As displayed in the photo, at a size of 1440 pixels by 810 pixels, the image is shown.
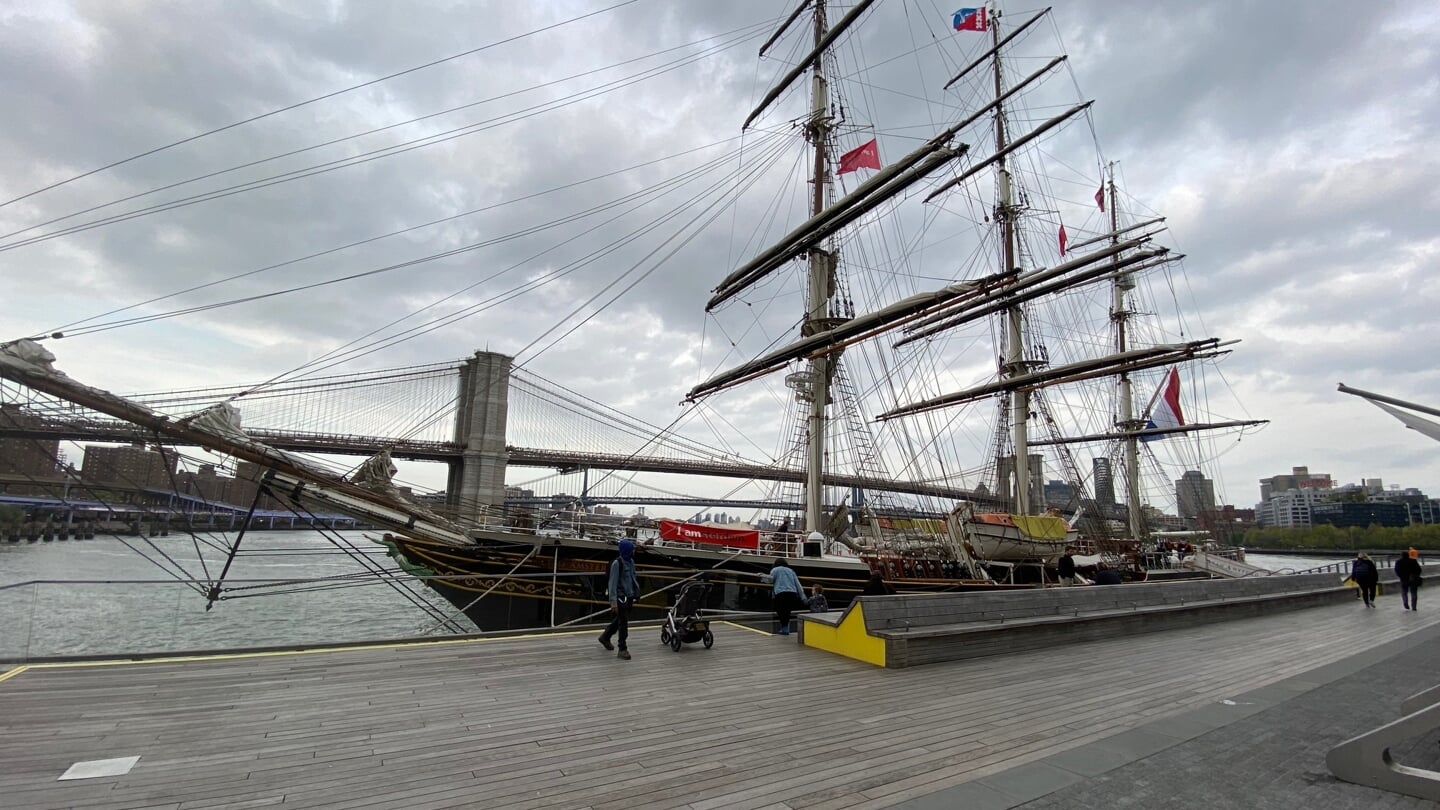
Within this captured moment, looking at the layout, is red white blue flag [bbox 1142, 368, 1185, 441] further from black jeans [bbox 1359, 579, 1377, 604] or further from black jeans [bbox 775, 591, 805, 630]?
black jeans [bbox 775, 591, 805, 630]

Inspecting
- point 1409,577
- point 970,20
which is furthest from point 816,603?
point 970,20

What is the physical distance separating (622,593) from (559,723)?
2.36 m

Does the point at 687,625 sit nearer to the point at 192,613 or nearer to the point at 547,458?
the point at 192,613

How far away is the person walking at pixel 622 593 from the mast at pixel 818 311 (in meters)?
12.0

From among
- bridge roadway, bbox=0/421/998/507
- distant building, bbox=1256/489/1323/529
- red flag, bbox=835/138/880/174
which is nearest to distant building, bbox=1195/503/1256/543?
bridge roadway, bbox=0/421/998/507

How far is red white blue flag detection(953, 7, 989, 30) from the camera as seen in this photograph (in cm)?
2439

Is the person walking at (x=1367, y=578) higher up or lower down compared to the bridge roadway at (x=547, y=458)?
lower down

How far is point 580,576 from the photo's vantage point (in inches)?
550

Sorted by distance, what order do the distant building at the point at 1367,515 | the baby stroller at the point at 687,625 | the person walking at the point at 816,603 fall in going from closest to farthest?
the baby stroller at the point at 687,625 → the person walking at the point at 816,603 → the distant building at the point at 1367,515

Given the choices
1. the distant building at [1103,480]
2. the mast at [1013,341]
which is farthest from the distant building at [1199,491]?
the mast at [1013,341]

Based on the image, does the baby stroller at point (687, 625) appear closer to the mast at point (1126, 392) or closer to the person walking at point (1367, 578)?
the person walking at point (1367, 578)

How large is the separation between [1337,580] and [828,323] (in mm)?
14063

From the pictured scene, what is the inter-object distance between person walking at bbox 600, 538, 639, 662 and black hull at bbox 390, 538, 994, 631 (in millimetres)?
6103

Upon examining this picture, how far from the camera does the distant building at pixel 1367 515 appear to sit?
3442 inches
